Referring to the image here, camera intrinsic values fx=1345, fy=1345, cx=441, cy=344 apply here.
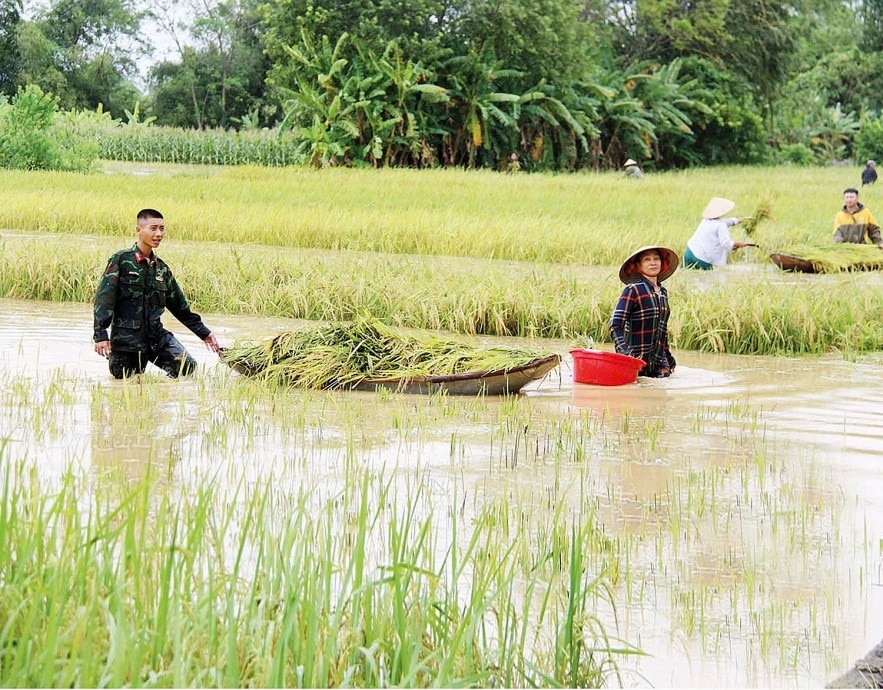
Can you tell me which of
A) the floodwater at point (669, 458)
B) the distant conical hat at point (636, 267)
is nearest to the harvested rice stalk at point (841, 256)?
the floodwater at point (669, 458)

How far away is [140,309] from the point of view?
644 centimetres

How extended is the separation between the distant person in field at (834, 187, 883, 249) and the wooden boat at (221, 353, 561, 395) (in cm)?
713

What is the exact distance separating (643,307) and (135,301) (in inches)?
99.7

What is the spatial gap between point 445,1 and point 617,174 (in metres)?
5.77

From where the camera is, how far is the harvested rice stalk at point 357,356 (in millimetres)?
6578

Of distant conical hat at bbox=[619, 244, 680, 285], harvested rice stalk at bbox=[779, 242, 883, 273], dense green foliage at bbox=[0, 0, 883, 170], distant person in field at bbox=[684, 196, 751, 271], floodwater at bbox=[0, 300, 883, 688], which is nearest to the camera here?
floodwater at bbox=[0, 300, 883, 688]

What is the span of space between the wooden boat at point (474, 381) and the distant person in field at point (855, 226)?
7134mm

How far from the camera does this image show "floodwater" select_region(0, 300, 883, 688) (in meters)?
3.36

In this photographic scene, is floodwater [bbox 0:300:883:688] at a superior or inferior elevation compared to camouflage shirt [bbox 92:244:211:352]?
inferior

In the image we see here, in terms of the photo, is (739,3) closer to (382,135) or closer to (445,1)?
(445,1)

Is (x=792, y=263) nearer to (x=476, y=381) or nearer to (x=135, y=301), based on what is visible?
(x=476, y=381)

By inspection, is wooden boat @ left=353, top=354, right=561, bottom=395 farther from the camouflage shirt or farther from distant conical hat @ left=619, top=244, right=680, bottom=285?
the camouflage shirt

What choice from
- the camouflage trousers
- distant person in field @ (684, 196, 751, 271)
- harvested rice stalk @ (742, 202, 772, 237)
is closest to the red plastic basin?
the camouflage trousers

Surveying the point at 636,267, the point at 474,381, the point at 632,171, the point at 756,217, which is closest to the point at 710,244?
the point at 756,217
